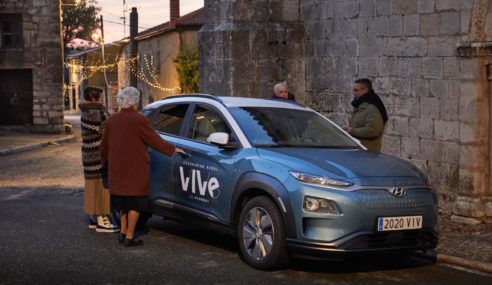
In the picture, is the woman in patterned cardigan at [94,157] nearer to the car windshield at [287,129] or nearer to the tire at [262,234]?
the car windshield at [287,129]

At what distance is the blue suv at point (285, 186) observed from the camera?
7191 mm

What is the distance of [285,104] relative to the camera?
923cm

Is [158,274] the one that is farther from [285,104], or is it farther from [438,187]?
[438,187]

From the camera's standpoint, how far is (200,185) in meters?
8.51

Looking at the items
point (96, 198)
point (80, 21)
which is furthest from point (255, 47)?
point (80, 21)

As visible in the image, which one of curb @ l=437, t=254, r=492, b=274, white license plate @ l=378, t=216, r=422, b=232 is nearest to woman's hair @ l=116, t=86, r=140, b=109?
white license plate @ l=378, t=216, r=422, b=232

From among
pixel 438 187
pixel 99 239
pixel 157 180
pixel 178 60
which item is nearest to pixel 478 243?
pixel 438 187

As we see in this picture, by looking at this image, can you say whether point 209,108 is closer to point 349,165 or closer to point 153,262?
point 153,262

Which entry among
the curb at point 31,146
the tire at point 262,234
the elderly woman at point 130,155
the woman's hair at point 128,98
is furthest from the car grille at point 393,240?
the curb at point 31,146

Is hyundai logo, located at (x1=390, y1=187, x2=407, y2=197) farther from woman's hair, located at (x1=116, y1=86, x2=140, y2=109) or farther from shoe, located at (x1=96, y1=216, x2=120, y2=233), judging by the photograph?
shoe, located at (x1=96, y1=216, x2=120, y2=233)

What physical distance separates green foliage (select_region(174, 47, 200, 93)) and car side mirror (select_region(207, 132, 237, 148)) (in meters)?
28.4

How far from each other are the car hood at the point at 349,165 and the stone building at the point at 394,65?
3206 millimetres

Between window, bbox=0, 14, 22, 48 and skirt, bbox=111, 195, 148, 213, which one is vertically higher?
window, bbox=0, 14, 22, 48

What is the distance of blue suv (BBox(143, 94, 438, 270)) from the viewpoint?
7.19 metres
